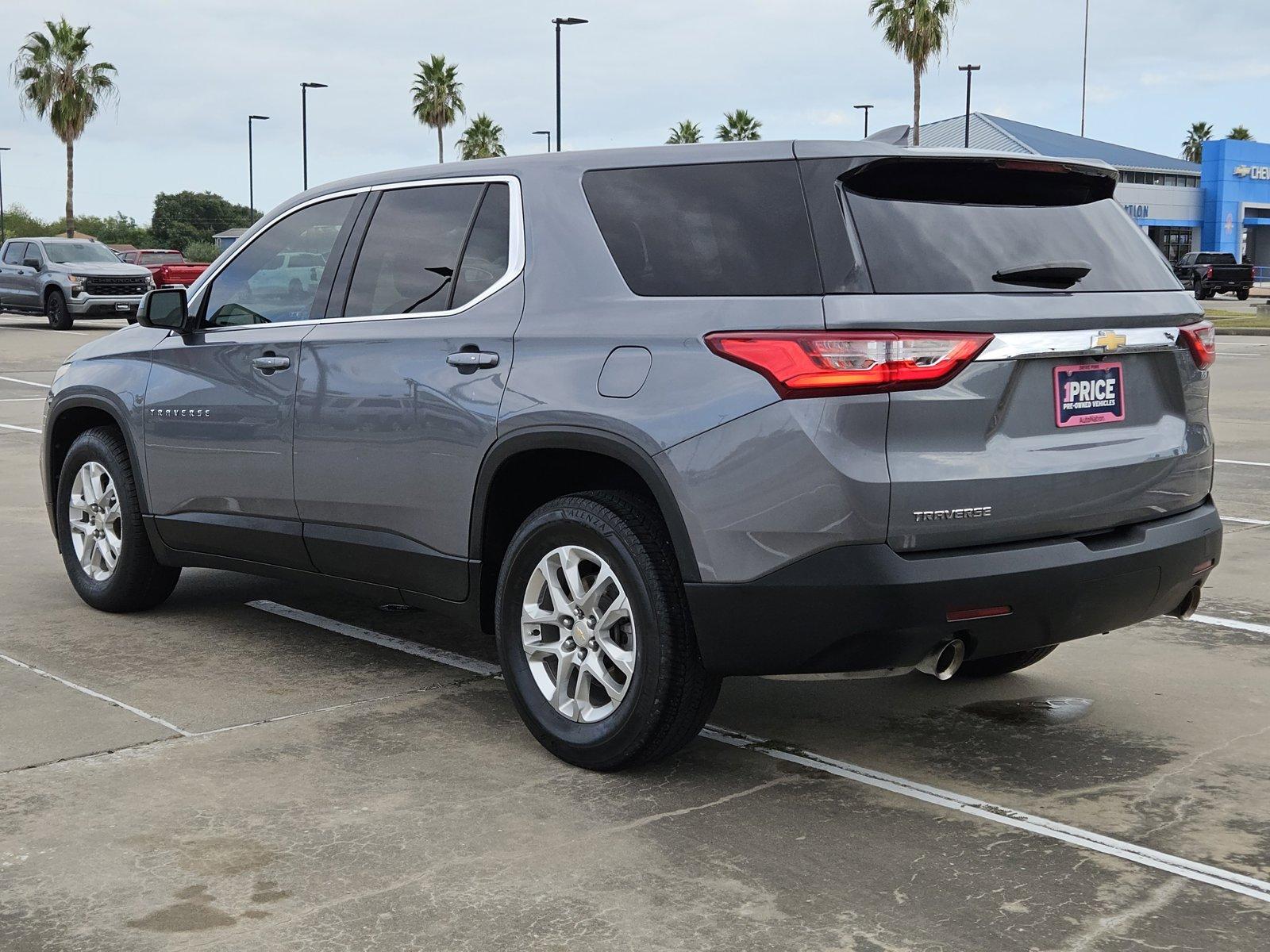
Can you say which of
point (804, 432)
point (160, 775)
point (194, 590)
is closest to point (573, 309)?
point (804, 432)

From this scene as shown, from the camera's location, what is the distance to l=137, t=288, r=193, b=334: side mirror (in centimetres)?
597

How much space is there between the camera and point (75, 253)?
31594mm

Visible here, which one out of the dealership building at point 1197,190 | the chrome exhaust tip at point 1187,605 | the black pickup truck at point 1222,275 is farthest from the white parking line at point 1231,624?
the dealership building at point 1197,190

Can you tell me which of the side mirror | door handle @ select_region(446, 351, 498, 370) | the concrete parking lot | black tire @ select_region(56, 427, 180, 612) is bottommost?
the concrete parking lot

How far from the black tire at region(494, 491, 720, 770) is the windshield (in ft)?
95.6

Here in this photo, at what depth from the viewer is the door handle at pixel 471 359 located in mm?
4641

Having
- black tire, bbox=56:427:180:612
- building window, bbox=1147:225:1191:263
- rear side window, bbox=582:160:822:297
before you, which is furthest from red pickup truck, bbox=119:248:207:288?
building window, bbox=1147:225:1191:263

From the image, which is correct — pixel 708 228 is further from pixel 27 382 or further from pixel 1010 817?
pixel 27 382

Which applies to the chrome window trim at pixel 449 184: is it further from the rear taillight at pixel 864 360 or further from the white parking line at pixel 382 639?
the white parking line at pixel 382 639

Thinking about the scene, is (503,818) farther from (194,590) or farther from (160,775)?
(194,590)

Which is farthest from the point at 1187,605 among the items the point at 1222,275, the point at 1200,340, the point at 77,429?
the point at 1222,275

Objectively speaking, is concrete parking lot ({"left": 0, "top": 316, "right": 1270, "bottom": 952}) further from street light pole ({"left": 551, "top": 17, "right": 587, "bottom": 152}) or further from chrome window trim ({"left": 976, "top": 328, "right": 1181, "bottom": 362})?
street light pole ({"left": 551, "top": 17, "right": 587, "bottom": 152})

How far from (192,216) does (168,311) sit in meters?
124

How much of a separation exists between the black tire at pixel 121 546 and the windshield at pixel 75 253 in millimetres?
26322
